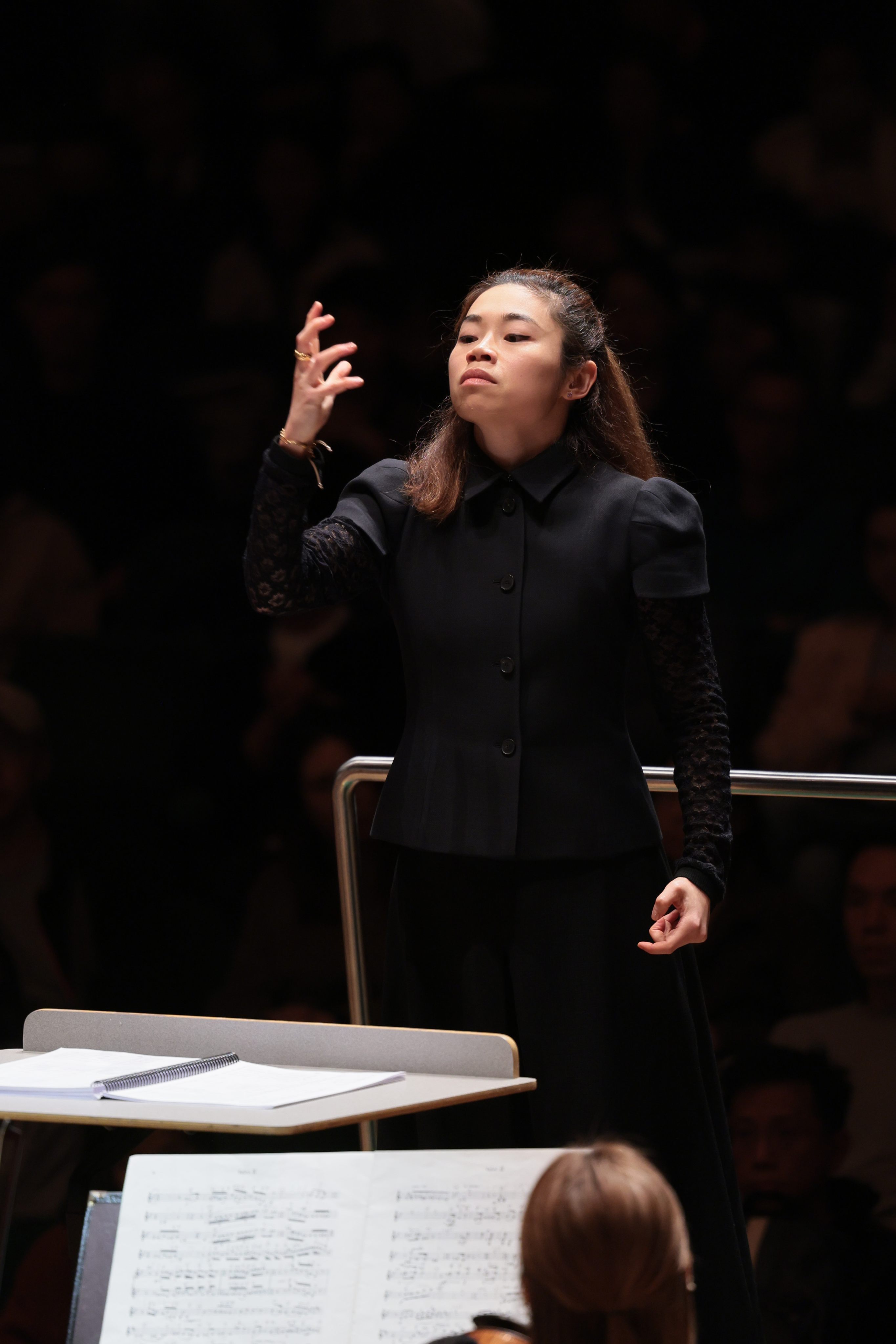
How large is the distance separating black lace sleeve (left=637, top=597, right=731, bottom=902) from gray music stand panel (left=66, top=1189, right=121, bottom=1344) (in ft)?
2.46

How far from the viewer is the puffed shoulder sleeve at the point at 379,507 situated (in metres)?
2.02

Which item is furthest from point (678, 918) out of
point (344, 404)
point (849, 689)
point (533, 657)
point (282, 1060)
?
point (344, 404)

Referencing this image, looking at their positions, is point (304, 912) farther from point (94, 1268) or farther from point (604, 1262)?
point (604, 1262)

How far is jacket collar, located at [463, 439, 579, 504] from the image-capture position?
199cm

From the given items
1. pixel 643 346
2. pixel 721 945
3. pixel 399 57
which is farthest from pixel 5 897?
pixel 399 57

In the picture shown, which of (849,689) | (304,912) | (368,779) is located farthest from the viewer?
(304,912)

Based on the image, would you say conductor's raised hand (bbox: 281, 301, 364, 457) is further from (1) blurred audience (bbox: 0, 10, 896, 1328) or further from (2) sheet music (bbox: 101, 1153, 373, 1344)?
(1) blurred audience (bbox: 0, 10, 896, 1328)

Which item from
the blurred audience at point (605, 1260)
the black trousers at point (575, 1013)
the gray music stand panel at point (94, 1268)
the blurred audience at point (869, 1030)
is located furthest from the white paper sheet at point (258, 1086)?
the blurred audience at point (869, 1030)

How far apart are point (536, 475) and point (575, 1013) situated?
649 mm

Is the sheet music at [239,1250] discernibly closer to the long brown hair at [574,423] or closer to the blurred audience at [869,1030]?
the long brown hair at [574,423]

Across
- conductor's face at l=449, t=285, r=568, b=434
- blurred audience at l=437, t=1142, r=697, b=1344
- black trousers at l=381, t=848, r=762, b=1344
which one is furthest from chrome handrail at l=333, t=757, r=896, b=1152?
blurred audience at l=437, t=1142, r=697, b=1344

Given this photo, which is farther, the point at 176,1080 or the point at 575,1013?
the point at 575,1013

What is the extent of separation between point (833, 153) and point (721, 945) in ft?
5.74

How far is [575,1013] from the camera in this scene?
1.89 m
